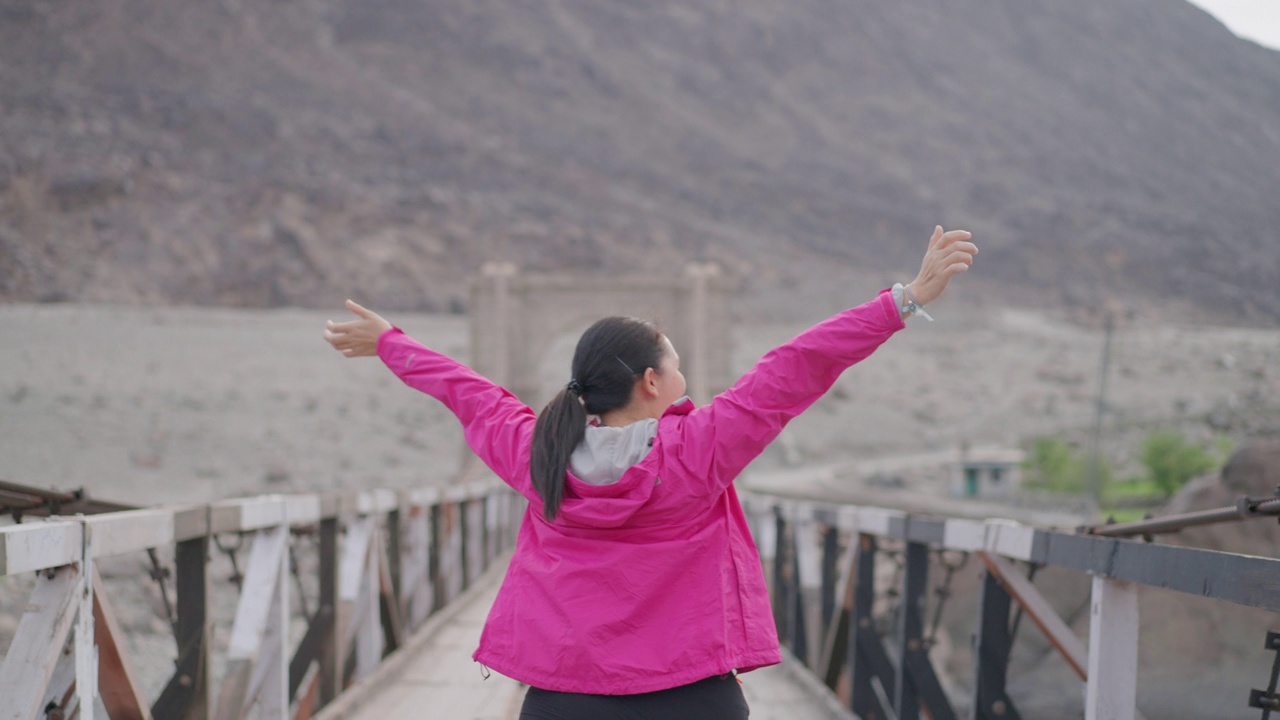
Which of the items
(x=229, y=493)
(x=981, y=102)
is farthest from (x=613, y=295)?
(x=981, y=102)

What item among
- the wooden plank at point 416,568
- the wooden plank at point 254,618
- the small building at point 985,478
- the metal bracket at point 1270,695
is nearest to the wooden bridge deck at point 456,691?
the wooden plank at point 416,568

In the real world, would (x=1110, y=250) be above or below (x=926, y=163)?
below

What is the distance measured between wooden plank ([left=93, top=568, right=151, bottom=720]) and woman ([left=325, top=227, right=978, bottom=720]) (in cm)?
94

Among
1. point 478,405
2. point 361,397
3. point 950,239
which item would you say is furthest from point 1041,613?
point 361,397

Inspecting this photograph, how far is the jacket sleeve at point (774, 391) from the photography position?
2.24 meters

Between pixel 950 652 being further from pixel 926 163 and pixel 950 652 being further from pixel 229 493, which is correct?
pixel 926 163

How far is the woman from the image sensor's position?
2258 mm

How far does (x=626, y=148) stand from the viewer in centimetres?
8481

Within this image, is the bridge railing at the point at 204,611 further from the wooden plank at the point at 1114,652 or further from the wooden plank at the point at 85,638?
the wooden plank at the point at 1114,652

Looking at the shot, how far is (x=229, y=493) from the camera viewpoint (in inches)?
915

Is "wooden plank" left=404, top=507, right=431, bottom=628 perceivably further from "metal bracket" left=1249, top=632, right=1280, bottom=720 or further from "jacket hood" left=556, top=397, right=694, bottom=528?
"metal bracket" left=1249, top=632, right=1280, bottom=720

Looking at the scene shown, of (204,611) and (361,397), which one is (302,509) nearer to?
(204,611)

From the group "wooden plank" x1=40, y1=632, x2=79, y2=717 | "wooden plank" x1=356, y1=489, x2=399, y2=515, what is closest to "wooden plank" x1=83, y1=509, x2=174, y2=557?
"wooden plank" x1=40, y1=632, x2=79, y2=717

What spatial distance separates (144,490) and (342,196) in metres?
47.5
